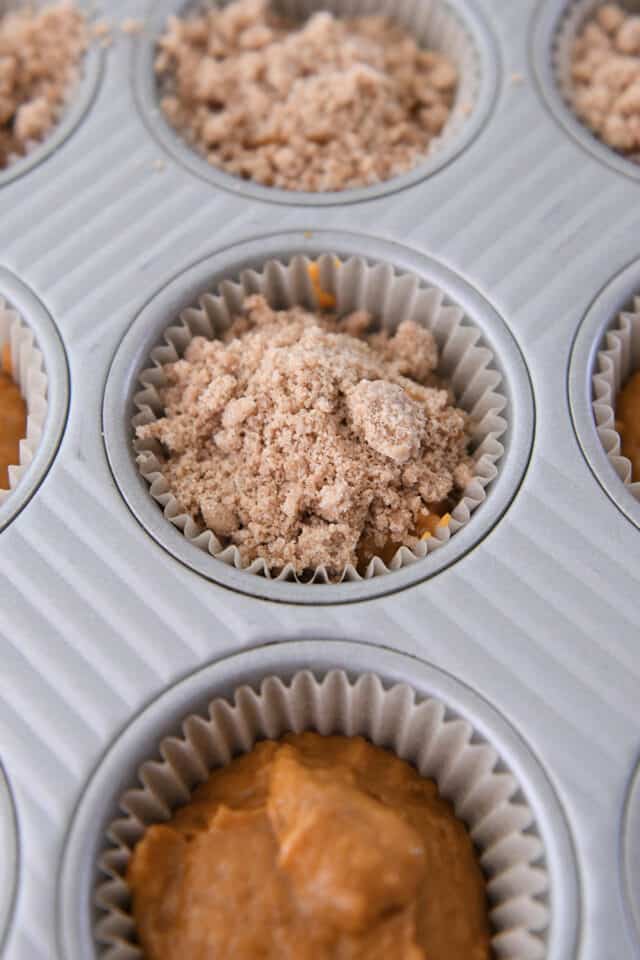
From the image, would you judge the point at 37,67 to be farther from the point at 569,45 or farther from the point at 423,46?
the point at 569,45

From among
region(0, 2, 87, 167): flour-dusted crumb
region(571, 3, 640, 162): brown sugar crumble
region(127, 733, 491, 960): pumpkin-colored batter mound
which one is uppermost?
region(571, 3, 640, 162): brown sugar crumble

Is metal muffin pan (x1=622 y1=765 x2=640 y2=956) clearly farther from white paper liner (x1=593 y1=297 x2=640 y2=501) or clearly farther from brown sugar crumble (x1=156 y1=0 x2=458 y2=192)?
brown sugar crumble (x1=156 y1=0 x2=458 y2=192)

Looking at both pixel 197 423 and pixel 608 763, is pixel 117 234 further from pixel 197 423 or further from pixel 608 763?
pixel 608 763

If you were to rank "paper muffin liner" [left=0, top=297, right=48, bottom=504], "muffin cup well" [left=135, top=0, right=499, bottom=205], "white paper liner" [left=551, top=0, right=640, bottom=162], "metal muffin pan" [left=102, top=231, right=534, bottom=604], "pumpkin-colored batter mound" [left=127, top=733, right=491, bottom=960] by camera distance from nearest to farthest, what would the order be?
"pumpkin-colored batter mound" [left=127, top=733, right=491, bottom=960], "metal muffin pan" [left=102, top=231, right=534, bottom=604], "paper muffin liner" [left=0, top=297, right=48, bottom=504], "muffin cup well" [left=135, top=0, right=499, bottom=205], "white paper liner" [left=551, top=0, right=640, bottom=162]

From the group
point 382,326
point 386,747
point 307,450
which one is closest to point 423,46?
point 382,326

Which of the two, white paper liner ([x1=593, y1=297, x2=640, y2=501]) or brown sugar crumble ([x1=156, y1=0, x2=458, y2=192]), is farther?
brown sugar crumble ([x1=156, y1=0, x2=458, y2=192])

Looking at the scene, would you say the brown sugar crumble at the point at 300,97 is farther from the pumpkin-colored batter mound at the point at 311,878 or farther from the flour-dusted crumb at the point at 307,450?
the pumpkin-colored batter mound at the point at 311,878

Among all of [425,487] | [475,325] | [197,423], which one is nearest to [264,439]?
[197,423]

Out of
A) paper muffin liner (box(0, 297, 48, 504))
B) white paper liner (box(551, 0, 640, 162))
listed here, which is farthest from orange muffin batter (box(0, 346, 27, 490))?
white paper liner (box(551, 0, 640, 162))
